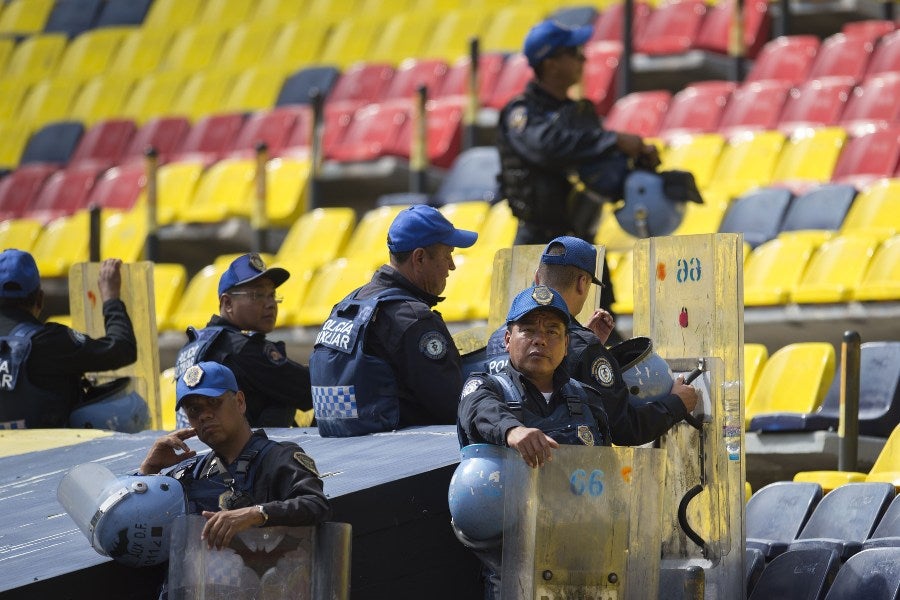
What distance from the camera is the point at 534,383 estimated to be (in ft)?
18.0

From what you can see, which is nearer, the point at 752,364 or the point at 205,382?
the point at 205,382

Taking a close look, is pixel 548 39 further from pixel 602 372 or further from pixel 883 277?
pixel 602 372

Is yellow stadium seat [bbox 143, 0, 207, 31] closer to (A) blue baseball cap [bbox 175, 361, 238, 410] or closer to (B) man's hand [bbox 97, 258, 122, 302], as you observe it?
(B) man's hand [bbox 97, 258, 122, 302]

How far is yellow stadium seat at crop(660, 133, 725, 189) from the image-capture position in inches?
515

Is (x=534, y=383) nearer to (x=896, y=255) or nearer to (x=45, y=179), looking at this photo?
(x=896, y=255)

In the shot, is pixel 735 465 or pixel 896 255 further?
pixel 896 255

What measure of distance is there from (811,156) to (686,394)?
7.11 metres

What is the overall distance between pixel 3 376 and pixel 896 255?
Result: 4.95m

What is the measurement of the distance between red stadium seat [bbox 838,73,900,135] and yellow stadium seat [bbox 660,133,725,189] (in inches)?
34.5

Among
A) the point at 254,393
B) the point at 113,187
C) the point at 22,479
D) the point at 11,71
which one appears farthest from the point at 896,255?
the point at 11,71

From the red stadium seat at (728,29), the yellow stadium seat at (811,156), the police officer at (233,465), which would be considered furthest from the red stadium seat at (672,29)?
the police officer at (233,465)

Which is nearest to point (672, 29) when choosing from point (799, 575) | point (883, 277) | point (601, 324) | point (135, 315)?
point (883, 277)

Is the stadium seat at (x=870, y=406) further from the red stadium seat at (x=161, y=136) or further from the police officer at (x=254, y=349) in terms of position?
the red stadium seat at (x=161, y=136)

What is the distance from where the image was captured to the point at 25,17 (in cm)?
2119
